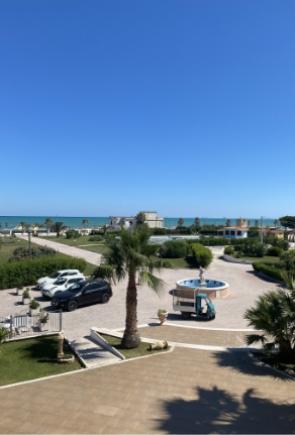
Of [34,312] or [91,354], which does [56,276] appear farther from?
[91,354]

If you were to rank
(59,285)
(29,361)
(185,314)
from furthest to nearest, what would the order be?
(59,285) → (185,314) → (29,361)

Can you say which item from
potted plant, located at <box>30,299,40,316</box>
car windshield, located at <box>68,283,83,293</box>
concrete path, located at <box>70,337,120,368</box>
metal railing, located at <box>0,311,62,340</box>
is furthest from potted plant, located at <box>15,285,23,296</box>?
concrete path, located at <box>70,337,120,368</box>

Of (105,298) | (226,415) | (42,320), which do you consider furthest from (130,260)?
(105,298)

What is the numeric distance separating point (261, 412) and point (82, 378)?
5.35 m

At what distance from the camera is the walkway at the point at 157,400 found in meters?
8.52

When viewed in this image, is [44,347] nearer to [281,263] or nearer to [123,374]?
[123,374]

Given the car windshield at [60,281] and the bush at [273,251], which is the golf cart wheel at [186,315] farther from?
the bush at [273,251]

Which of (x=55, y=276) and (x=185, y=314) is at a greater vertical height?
(x=55, y=276)

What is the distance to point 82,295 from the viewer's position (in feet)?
72.5

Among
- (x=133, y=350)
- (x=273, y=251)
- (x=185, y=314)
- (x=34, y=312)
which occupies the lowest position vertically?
(x=34, y=312)

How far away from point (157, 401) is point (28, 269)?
67.6 ft

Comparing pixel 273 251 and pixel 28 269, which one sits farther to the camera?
pixel 273 251

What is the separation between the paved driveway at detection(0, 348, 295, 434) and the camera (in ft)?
27.9

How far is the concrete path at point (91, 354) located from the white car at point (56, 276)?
1159 cm
